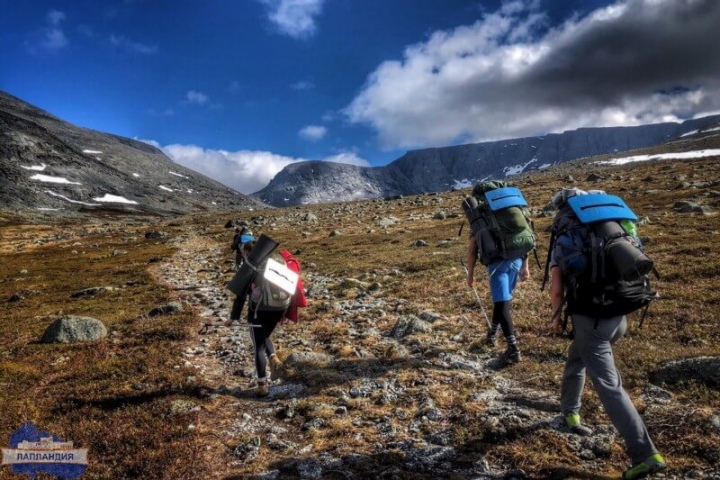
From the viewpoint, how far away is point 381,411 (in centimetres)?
699

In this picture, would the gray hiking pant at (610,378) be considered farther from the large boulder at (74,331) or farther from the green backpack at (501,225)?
the large boulder at (74,331)

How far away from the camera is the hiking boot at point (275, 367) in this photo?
29.0 feet

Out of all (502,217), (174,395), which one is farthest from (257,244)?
(502,217)

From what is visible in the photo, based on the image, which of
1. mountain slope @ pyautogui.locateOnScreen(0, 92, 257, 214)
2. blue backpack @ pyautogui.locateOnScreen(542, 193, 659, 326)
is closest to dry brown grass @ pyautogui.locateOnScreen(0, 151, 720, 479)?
blue backpack @ pyautogui.locateOnScreen(542, 193, 659, 326)

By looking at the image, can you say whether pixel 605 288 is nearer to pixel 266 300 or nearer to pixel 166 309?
pixel 266 300

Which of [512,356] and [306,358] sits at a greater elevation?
[306,358]

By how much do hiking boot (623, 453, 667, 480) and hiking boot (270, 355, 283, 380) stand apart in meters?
6.49

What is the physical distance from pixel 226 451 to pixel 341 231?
3872cm

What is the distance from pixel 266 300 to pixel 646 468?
6.43 meters

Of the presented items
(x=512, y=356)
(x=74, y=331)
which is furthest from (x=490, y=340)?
(x=74, y=331)

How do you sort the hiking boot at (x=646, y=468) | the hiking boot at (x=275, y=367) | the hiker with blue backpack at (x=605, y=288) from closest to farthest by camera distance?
1. the hiking boot at (x=646, y=468)
2. the hiker with blue backpack at (x=605, y=288)
3. the hiking boot at (x=275, y=367)

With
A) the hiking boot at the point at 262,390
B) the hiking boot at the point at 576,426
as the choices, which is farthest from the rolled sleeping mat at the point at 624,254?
the hiking boot at the point at 262,390

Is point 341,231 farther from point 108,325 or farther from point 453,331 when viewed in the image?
point 453,331

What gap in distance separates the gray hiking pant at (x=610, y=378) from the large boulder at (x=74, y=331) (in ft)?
46.4
